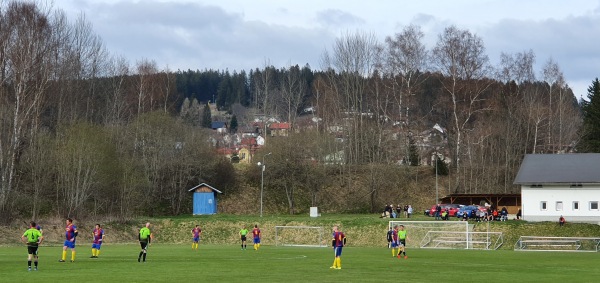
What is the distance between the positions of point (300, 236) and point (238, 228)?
646cm

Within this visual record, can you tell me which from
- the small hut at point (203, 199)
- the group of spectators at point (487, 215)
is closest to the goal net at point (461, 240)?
the group of spectators at point (487, 215)

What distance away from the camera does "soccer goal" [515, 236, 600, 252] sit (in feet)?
218

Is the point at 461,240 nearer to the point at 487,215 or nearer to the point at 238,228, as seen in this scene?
the point at 487,215

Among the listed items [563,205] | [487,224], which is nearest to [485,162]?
[563,205]

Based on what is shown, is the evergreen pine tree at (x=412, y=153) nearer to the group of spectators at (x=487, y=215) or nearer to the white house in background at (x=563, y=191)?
the white house in background at (x=563, y=191)

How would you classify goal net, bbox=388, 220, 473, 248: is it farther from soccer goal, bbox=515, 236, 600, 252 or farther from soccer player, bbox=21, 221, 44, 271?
soccer player, bbox=21, 221, 44, 271

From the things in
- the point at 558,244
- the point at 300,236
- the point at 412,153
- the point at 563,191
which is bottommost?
the point at 558,244

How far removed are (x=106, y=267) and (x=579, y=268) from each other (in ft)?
73.7

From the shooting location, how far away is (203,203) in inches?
3885

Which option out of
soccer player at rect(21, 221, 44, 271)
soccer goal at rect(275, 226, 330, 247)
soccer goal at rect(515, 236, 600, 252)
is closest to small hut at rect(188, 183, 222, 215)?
soccer goal at rect(275, 226, 330, 247)

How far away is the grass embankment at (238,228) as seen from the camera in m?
71.6

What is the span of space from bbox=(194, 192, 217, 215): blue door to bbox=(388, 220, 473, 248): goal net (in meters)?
32.8

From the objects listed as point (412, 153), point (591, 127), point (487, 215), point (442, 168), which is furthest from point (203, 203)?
point (591, 127)

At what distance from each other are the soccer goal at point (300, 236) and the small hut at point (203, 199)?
2164 centimetres
